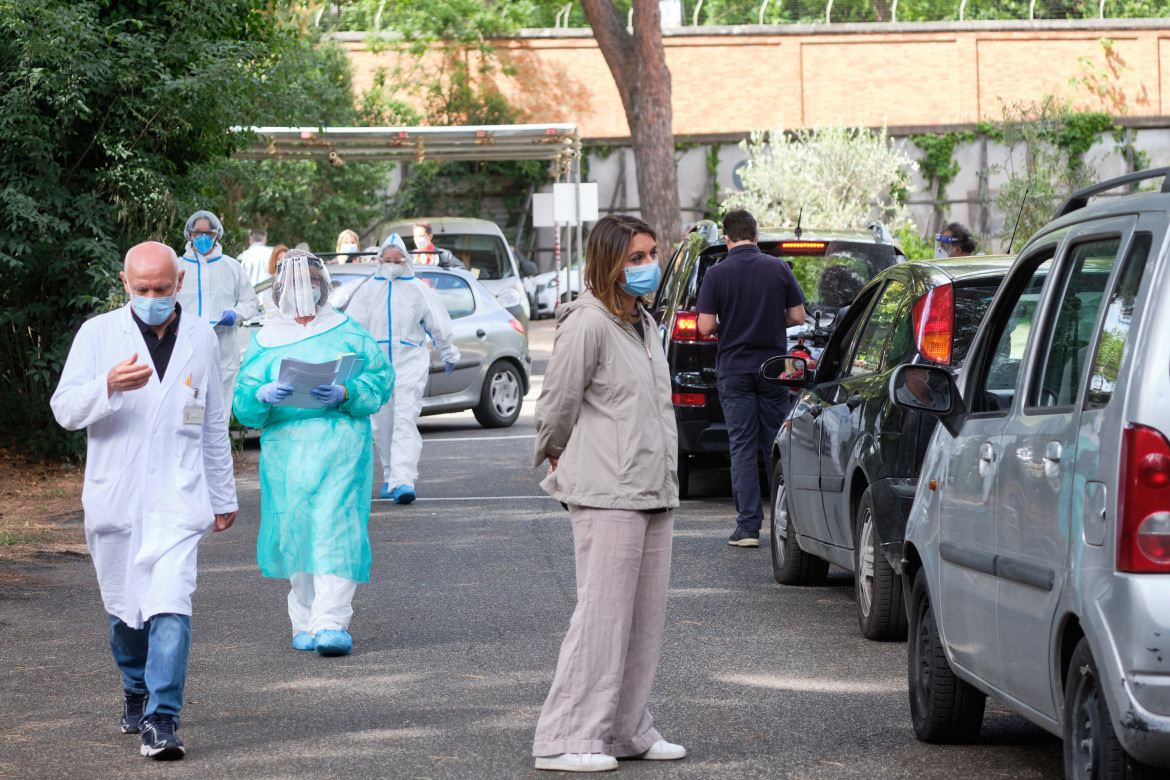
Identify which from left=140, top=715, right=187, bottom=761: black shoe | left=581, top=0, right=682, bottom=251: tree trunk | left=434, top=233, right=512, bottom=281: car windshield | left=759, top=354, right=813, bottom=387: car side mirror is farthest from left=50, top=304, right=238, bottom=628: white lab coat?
left=434, top=233, right=512, bottom=281: car windshield

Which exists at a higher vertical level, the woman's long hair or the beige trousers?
the woman's long hair

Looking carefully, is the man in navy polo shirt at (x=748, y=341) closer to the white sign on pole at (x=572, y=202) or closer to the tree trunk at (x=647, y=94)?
the white sign on pole at (x=572, y=202)

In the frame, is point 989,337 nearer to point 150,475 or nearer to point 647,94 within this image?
point 150,475

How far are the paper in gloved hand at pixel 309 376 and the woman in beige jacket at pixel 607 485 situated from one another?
240cm

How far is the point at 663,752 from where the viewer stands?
18.1 feet

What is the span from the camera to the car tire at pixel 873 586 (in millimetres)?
7258

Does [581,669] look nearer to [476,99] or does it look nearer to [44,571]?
[44,571]

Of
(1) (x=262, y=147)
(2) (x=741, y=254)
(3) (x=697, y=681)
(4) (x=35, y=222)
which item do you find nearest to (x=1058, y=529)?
(3) (x=697, y=681)

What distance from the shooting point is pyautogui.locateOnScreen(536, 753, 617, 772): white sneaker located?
17.5ft

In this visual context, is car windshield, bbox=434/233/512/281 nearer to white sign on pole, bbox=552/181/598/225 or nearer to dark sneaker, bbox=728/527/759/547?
white sign on pole, bbox=552/181/598/225

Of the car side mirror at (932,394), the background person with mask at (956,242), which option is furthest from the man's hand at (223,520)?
the background person with mask at (956,242)

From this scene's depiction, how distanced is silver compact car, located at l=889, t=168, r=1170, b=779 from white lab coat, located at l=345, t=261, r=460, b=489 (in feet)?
25.0

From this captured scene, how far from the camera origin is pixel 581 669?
17.3 ft

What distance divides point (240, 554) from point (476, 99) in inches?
1387
